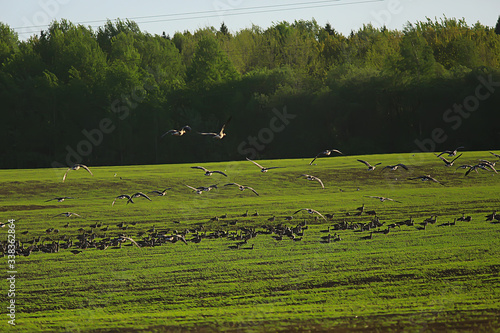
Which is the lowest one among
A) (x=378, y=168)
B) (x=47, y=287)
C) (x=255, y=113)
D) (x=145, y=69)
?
(x=47, y=287)

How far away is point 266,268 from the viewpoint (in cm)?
1791

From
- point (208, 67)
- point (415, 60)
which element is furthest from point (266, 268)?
point (208, 67)

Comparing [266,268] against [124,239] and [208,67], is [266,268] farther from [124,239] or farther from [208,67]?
[208,67]

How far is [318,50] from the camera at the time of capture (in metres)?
107

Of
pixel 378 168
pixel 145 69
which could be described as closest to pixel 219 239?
pixel 378 168

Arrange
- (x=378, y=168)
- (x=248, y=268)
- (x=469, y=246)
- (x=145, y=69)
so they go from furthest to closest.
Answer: (x=145, y=69), (x=378, y=168), (x=469, y=246), (x=248, y=268)

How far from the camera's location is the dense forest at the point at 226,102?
7169 cm

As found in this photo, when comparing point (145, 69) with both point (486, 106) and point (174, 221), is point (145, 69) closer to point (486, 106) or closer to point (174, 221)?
point (486, 106)

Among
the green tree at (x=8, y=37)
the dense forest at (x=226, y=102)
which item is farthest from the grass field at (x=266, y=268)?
the green tree at (x=8, y=37)

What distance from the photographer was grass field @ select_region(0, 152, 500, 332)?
14.2m

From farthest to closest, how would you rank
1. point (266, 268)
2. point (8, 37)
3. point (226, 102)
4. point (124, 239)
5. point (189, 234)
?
point (8, 37), point (226, 102), point (189, 234), point (124, 239), point (266, 268)

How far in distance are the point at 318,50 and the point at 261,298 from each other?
95340 millimetres

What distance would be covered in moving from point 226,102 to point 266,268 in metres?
66.4

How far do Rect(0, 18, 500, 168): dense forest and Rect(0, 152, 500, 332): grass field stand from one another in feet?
133
